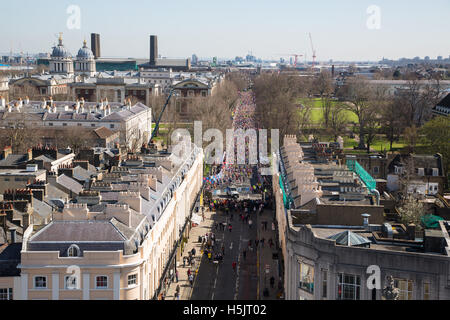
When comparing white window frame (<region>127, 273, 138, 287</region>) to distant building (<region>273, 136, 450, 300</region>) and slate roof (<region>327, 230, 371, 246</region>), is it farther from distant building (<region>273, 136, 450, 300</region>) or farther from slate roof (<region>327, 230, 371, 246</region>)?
slate roof (<region>327, 230, 371, 246</region>)

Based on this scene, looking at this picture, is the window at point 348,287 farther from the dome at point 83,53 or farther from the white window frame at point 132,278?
the dome at point 83,53

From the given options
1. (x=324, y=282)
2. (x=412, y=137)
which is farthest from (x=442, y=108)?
(x=324, y=282)

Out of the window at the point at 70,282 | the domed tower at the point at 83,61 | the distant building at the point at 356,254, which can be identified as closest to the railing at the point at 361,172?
the distant building at the point at 356,254

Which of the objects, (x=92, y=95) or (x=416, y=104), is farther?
(x=92, y=95)

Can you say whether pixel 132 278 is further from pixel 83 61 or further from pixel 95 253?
pixel 83 61

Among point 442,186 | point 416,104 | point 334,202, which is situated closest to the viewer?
point 334,202
